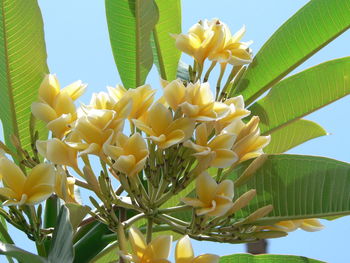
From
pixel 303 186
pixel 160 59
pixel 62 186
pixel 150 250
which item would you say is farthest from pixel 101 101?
pixel 160 59

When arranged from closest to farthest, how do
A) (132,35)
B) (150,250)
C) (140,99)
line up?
(150,250) → (140,99) → (132,35)

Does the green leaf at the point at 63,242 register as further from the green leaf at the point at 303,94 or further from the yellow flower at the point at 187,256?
the green leaf at the point at 303,94

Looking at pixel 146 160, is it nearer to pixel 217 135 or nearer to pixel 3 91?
pixel 217 135

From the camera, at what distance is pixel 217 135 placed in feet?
3.41

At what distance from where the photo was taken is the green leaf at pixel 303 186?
3.75 ft

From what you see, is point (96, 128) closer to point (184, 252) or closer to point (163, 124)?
point (163, 124)

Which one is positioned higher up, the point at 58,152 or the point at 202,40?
the point at 202,40

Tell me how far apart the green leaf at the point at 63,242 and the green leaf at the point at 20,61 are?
385 mm

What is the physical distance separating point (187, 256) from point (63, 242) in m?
0.18

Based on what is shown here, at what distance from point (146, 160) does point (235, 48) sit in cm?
33

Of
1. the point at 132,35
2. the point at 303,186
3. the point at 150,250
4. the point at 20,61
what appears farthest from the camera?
the point at 132,35

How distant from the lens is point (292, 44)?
1.43 metres

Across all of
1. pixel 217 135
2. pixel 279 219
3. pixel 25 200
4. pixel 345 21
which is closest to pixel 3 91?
pixel 25 200

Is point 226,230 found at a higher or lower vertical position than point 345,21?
lower
